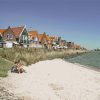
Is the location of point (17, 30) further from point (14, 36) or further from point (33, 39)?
point (33, 39)

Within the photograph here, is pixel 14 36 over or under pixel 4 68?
over

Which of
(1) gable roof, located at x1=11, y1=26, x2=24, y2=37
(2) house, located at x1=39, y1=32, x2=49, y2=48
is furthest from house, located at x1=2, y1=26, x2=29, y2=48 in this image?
(2) house, located at x1=39, y1=32, x2=49, y2=48

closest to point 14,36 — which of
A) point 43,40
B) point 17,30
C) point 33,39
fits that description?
point 17,30

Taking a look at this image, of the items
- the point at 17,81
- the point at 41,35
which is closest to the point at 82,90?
the point at 17,81

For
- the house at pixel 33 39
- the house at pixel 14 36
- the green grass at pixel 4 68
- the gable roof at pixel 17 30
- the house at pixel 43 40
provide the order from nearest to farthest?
1. the green grass at pixel 4 68
2. the house at pixel 14 36
3. the gable roof at pixel 17 30
4. the house at pixel 33 39
5. the house at pixel 43 40

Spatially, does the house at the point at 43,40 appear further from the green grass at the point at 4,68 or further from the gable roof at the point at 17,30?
the green grass at the point at 4,68

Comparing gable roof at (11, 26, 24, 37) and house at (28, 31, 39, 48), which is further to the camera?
house at (28, 31, 39, 48)

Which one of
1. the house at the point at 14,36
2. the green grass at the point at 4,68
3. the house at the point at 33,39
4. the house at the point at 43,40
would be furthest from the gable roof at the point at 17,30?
the green grass at the point at 4,68

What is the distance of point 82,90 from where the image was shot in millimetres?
17484

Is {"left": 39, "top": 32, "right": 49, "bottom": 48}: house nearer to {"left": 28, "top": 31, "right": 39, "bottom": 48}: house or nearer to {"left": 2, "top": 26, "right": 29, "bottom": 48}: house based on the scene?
{"left": 28, "top": 31, "right": 39, "bottom": 48}: house

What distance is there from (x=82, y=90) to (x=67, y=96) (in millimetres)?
2489

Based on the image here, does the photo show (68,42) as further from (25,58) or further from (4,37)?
(25,58)

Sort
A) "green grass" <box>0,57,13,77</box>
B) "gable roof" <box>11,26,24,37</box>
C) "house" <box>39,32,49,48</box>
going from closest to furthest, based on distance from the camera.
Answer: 1. "green grass" <box>0,57,13,77</box>
2. "gable roof" <box>11,26,24,37</box>
3. "house" <box>39,32,49,48</box>

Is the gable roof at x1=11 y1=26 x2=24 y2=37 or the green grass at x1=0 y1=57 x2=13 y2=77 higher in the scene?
the gable roof at x1=11 y1=26 x2=24 y2=37
